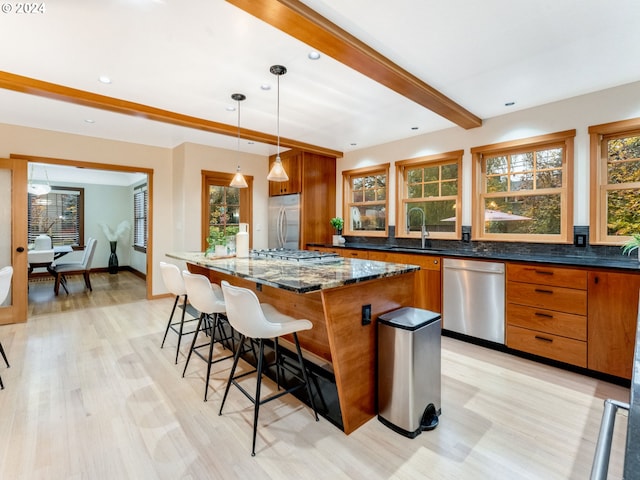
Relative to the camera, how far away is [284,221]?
18.7 feet

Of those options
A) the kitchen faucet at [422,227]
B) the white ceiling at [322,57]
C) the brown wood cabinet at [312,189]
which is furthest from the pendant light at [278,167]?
the kitchen faucet at [422,227]

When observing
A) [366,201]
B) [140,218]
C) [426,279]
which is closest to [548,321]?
[426,279]

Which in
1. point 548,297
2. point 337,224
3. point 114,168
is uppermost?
point 114,168

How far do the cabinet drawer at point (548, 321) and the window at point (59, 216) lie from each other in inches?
357

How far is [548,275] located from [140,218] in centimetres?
803

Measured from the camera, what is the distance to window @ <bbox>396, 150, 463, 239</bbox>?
169 inches

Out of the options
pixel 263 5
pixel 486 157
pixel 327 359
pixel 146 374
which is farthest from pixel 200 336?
pixel 486 157

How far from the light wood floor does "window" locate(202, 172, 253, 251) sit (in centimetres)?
284

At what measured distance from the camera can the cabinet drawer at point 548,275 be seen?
2725 mm

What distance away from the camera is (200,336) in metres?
3.68

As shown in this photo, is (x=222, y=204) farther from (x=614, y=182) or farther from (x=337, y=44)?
(x=614, y=182)

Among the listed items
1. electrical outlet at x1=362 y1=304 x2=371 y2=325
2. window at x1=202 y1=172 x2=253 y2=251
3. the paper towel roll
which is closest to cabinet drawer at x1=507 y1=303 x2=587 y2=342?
electrical outlet at x1=362 y1=304 x2=371 y2=325

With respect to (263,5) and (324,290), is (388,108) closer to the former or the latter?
(263,5)

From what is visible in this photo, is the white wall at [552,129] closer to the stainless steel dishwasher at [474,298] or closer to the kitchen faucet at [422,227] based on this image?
the kitchen faucet at [422,227]
